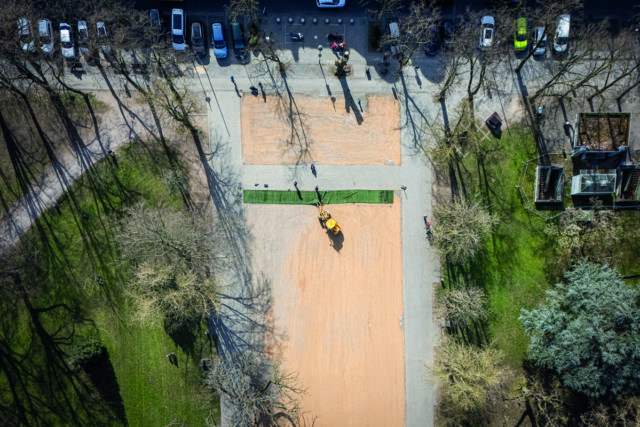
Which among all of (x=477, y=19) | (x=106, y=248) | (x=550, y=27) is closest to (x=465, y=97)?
(x=477, y=19)

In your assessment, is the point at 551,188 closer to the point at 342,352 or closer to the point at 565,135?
the point at 565,135

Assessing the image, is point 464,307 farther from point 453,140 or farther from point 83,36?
point 83,36

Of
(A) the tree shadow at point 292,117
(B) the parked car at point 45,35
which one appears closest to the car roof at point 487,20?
(A) the tree shadow at point 292,117

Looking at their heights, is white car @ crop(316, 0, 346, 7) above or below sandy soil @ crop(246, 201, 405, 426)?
above

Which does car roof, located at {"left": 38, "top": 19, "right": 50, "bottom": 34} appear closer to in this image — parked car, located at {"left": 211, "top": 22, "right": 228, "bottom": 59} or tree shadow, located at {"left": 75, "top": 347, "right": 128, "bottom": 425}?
parked car, located at {"left": 211, "top": 22, "right": 228, "bottom": 59}

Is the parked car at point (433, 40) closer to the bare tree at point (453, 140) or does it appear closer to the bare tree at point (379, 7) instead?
the bare tree at point (379, 7)

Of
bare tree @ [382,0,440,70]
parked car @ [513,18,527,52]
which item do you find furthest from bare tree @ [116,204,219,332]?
Answer: parked car @ [513,18,527,52]

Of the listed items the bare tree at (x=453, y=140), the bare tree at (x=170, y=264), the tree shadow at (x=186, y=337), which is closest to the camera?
the bare tree at (x=170, y=264)

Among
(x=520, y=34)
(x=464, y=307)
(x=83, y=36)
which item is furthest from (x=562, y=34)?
(x=83, y=36)
